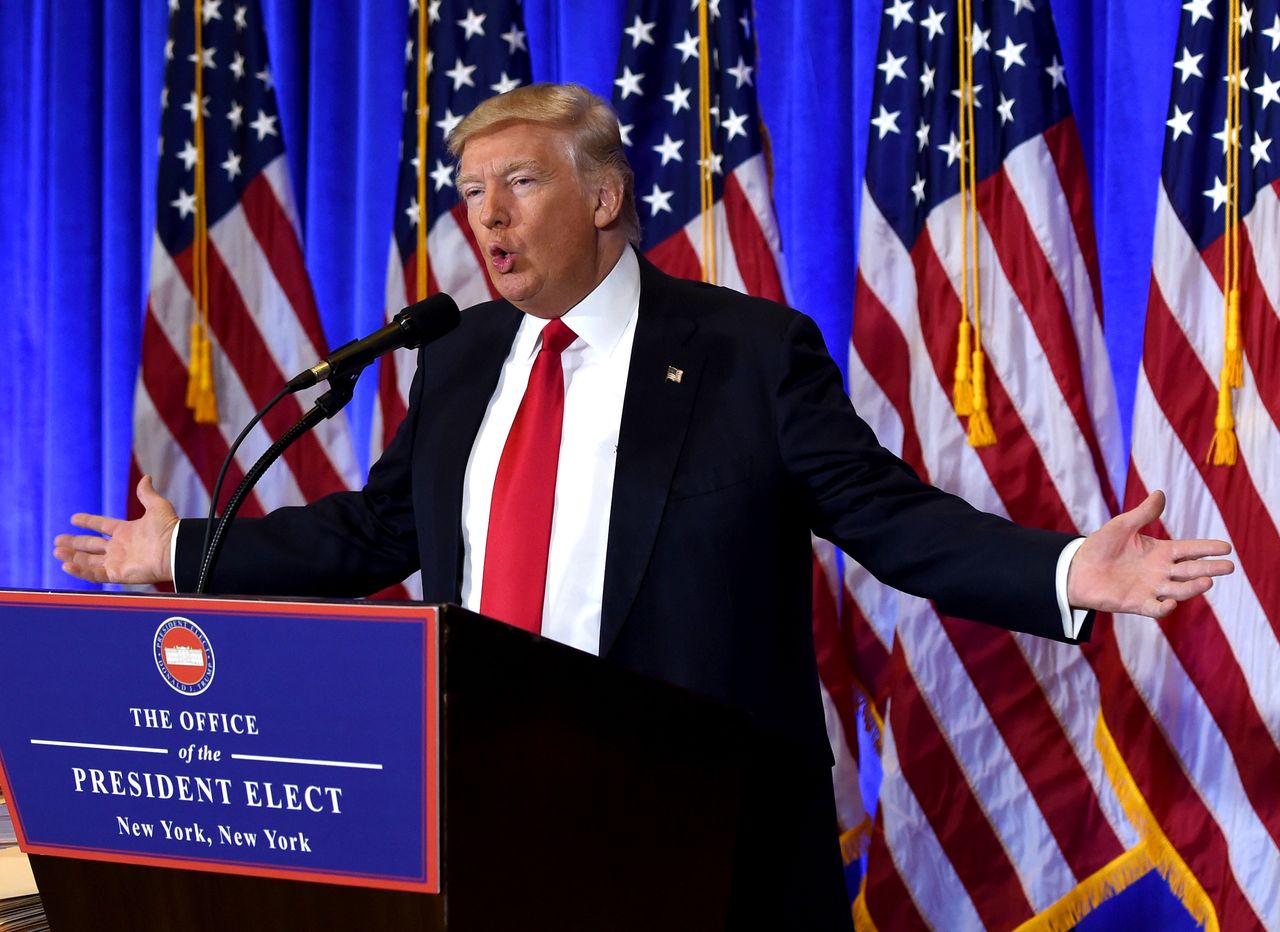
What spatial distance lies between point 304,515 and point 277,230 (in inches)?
75.7

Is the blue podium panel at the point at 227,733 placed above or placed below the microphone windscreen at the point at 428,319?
below

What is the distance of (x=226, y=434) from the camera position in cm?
388

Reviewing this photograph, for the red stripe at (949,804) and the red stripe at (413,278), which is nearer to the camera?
the red stripe at (949,804)

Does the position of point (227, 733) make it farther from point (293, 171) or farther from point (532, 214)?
point (293, 171)

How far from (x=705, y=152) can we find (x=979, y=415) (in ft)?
3.10

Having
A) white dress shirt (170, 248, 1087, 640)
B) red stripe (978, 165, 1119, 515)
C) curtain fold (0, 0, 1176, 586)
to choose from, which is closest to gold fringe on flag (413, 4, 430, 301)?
curtain fold (0, 0, 1176, 586)

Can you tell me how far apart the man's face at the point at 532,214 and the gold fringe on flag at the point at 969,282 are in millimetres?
1227

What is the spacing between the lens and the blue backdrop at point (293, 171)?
353cm

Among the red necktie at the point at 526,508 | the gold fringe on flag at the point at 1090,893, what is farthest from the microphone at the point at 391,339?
the gold fringe on flag at the point at 1090,893

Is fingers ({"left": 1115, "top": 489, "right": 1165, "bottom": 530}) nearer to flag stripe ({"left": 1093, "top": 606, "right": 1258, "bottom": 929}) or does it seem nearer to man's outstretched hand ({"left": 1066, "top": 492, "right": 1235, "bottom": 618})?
man's outstretched hand ({"left": 1066, "top": 492, "right": 1235, "bottom": 618})

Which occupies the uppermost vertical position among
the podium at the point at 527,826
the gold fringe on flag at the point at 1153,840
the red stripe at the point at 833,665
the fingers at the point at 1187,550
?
the fingers at the point at 1187,550

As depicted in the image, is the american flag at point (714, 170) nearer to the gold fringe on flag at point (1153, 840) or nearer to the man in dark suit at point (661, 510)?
the gold fringe on flag at point (1153, 840)

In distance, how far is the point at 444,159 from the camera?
12.1ft

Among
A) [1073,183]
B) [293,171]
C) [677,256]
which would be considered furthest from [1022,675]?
[293,171]
